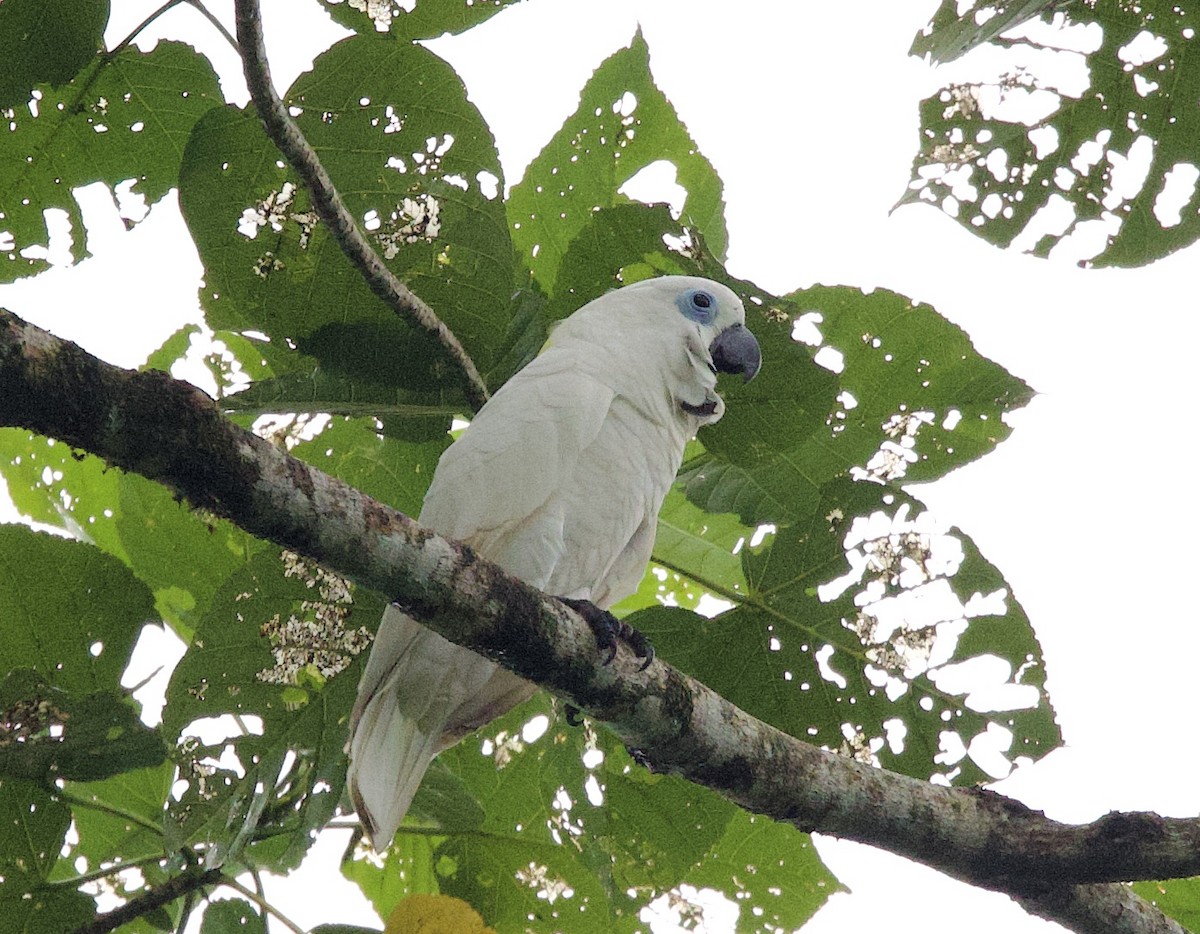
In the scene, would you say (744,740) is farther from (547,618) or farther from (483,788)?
(483,788)

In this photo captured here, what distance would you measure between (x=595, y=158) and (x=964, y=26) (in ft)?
3.07

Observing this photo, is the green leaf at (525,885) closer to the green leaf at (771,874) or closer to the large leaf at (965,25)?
the green leaf at (771,874)

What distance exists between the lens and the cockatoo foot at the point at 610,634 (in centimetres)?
218

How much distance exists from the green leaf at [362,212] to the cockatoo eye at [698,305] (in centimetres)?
67

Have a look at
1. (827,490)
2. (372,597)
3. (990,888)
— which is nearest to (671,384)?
(827,490)

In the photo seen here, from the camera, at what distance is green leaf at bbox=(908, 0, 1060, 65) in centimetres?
253

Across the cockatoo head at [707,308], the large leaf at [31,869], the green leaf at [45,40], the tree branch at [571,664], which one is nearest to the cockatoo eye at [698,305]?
the cockatoo head at [707,308]

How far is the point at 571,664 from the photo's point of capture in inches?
82.5

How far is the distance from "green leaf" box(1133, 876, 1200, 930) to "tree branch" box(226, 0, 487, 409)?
205 centimetres

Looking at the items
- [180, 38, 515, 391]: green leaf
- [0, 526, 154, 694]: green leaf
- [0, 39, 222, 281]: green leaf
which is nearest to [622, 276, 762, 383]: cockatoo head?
[180, 38, 515, 391]: green leaf

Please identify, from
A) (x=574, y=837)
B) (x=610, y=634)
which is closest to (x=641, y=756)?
(x=610, y=634)

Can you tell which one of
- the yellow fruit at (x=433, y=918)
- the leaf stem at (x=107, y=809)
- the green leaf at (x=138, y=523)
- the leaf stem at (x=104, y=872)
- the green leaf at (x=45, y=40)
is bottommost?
the yellow fruit at (x=433, y=918)

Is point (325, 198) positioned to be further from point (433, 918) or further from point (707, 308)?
point (433, 918)

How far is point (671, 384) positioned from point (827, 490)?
482 mm
